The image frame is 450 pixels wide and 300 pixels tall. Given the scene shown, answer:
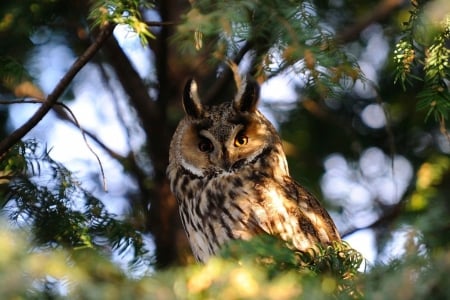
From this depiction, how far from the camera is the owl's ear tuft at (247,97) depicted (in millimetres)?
2926

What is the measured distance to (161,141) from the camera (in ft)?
11.9

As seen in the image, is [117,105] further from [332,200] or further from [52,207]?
[52,207]

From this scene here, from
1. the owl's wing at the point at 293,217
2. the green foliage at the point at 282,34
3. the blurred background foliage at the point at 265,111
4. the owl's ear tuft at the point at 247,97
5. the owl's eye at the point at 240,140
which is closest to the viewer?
the blurred background foliage at the point at 265,111

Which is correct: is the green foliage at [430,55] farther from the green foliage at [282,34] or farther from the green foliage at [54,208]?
the green foliage at [54,208]

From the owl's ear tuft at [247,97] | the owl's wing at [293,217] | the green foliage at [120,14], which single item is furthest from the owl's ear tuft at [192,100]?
the green foliage at [120,14]

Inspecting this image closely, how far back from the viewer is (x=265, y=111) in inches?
149

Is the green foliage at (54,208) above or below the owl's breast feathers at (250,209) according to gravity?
above

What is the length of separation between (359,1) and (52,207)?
6.30ft

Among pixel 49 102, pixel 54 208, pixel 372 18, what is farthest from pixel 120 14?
pixel 372 18

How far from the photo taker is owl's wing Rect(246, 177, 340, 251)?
274 cm

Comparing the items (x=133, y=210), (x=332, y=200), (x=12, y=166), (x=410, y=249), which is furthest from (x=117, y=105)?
(x=410, y=249)

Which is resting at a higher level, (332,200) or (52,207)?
(52,207)

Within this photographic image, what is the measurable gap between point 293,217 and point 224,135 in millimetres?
392

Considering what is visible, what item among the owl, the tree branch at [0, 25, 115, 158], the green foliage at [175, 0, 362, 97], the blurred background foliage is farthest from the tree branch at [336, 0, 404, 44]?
the tree branch at [0, 25, 115, 158]
